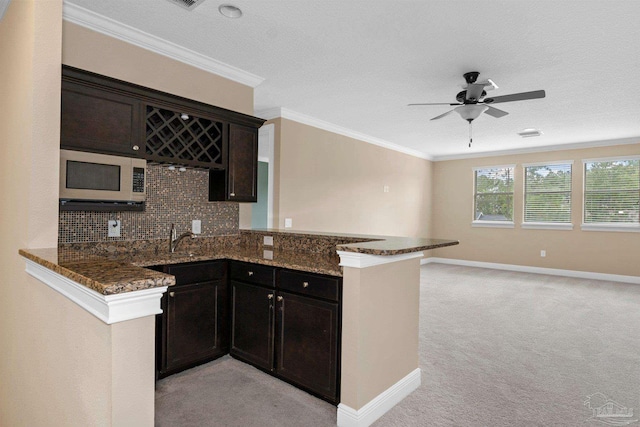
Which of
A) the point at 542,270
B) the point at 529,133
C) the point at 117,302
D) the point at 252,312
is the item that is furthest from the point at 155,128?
the point at 542,270

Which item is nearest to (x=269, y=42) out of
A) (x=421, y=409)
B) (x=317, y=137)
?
(x=317, y=137)

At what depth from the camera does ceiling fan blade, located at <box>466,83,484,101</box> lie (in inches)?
139

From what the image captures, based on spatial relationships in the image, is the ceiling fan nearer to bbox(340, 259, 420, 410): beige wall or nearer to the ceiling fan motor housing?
the ceiling fan motor housing

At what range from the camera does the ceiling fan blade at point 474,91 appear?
353cm

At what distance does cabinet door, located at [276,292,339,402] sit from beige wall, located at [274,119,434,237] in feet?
7.79

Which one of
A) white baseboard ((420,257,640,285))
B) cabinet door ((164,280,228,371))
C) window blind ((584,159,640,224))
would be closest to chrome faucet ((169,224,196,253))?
cabinet door ((164,280,228,371))

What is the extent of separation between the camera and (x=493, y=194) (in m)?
8.06

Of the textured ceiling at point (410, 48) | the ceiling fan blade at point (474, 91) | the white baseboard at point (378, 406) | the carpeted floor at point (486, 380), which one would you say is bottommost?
the carpeted floor at point (486, 380)

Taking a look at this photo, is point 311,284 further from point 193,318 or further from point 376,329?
point 193,318

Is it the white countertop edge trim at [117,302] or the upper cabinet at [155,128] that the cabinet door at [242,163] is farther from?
the white countertop edge trim at [117,302]

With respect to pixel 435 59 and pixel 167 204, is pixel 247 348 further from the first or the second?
pixel 435 59

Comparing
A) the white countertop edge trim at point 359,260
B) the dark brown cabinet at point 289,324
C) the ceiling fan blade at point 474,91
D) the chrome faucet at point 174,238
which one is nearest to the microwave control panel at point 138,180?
the chrome faucet at point 174,238

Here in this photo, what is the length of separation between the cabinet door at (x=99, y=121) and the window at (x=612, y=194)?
25.4 ft

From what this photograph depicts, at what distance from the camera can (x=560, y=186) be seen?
23.6 feet
